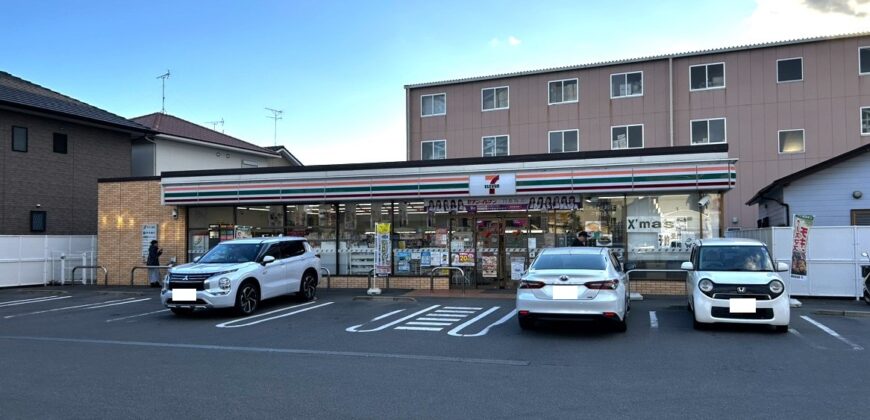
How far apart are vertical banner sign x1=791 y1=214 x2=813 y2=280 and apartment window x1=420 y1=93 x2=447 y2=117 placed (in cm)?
1841

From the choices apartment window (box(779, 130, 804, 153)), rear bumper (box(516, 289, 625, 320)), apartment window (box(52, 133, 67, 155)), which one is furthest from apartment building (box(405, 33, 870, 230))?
apartment window (box(52, 133, 67, 155))

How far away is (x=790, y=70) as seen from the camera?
2450 centimetres

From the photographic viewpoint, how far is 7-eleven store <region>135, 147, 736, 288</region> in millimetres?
15617

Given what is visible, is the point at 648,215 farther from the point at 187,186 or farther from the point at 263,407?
the point at 187,186

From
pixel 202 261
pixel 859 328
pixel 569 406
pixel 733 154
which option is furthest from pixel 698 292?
pixel 733 154

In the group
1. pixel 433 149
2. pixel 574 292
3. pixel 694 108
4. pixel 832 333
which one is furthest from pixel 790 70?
pixel 574 292

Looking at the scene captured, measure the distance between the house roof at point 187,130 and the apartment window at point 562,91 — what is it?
49.9 feet

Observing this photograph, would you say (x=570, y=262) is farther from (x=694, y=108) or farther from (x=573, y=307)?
(x=694, y=108)

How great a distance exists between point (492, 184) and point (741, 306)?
314 inches

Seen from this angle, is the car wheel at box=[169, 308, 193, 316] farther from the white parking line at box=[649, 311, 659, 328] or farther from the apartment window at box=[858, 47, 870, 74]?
the apartment window at box=[858, 47, 870, 74]

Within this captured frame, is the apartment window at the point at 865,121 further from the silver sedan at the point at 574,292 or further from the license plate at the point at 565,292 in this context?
the license plate at the point at 565,292

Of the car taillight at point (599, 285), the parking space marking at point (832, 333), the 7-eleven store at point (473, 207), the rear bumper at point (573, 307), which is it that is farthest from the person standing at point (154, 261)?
the parking space marking at point (832, 333)

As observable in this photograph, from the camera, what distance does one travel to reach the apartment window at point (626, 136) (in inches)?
1045

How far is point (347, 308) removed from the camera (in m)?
13.8
